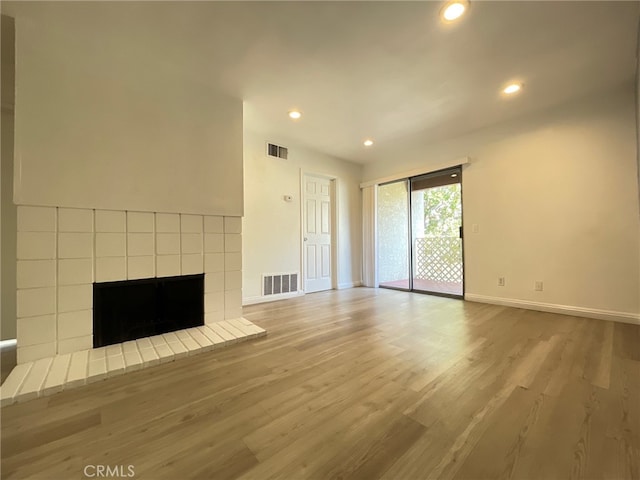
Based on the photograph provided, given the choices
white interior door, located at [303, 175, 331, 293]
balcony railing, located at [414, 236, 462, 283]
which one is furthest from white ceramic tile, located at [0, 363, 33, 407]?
balcony railing, located at [414, 236, 462, 283]

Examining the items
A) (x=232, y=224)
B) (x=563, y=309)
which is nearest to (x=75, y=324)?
(x=232, y=224)

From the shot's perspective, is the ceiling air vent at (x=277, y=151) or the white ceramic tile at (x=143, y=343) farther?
the ceiling air vent at (x=277, y=151)

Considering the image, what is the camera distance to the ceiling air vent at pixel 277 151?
12.4 ft

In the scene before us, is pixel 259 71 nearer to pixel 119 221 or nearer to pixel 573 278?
pixel 119 221

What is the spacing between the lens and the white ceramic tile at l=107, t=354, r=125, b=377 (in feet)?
5.46

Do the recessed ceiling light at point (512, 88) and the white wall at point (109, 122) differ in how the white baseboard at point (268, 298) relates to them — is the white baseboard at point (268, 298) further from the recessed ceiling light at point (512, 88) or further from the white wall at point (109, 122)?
the recessed ceiling light at point (512, 88)

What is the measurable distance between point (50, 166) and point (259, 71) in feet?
5.98

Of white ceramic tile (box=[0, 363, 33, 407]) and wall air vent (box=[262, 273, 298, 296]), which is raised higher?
wall air vent (box=[262, 273, 298, 296])

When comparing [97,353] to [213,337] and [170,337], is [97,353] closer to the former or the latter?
[170,337]

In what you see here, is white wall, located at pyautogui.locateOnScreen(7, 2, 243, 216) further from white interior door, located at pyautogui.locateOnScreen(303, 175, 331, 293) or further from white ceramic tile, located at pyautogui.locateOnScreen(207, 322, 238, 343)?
white interior door, located at pyautogui.locateOnScreen(303, 175, 331, 293)

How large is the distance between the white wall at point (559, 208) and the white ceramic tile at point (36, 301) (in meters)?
4.55

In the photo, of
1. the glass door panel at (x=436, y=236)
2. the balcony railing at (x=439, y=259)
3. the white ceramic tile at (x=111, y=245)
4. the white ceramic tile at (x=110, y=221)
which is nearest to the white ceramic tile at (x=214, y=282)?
the white ceramic tile at (x=111, y=245)

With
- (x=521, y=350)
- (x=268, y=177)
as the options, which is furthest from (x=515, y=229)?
(x=268, y=177)

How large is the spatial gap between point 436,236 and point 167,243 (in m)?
4.58
